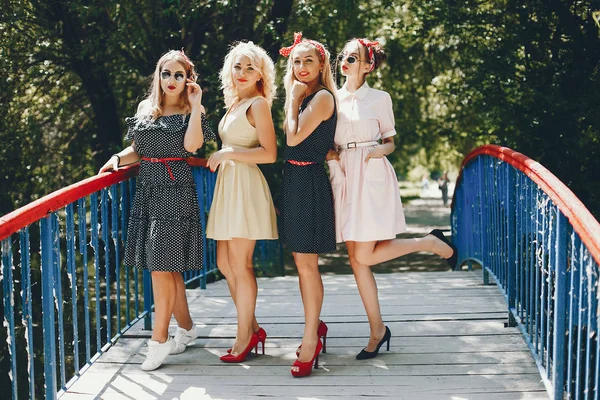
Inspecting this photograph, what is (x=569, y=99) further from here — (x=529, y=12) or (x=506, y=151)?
(x=506, y=151)

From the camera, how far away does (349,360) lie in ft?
12.9

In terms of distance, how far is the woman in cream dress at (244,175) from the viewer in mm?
3750

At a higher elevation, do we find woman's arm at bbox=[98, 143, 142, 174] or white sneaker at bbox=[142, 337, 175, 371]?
woman's arm at bbox=[98, 143, 142, 174]

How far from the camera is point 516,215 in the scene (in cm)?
404

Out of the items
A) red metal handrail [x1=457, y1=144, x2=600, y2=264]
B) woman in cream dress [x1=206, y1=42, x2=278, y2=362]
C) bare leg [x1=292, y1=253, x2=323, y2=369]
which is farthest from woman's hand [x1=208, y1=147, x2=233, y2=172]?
red metal handrail [x1=457, y1=144, x2=600, y2=264]

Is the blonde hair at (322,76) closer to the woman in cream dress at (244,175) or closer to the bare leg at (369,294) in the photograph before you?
the woman in cream dress at (244,175)

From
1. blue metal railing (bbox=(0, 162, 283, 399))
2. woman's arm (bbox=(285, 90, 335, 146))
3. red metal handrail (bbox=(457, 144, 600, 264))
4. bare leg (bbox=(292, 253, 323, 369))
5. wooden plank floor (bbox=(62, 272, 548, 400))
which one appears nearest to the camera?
red metal handrail (bbox=(457, 144, 600, 264))

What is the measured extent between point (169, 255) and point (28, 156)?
5651 mm

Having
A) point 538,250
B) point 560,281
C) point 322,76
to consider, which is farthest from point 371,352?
point 322,76

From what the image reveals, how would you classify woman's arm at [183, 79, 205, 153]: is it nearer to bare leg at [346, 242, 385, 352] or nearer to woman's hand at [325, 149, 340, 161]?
woman's hand at [325, 149, 340, 161]

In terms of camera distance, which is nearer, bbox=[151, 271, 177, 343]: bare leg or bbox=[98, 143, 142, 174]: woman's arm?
bbox=[151, 271, 177, 343]: bare leg

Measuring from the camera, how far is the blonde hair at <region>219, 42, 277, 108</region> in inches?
148

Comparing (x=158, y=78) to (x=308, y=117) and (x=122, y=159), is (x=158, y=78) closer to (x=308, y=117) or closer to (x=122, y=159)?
(x=122, y=159)

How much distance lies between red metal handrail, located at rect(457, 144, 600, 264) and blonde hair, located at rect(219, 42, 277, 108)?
1.38m
